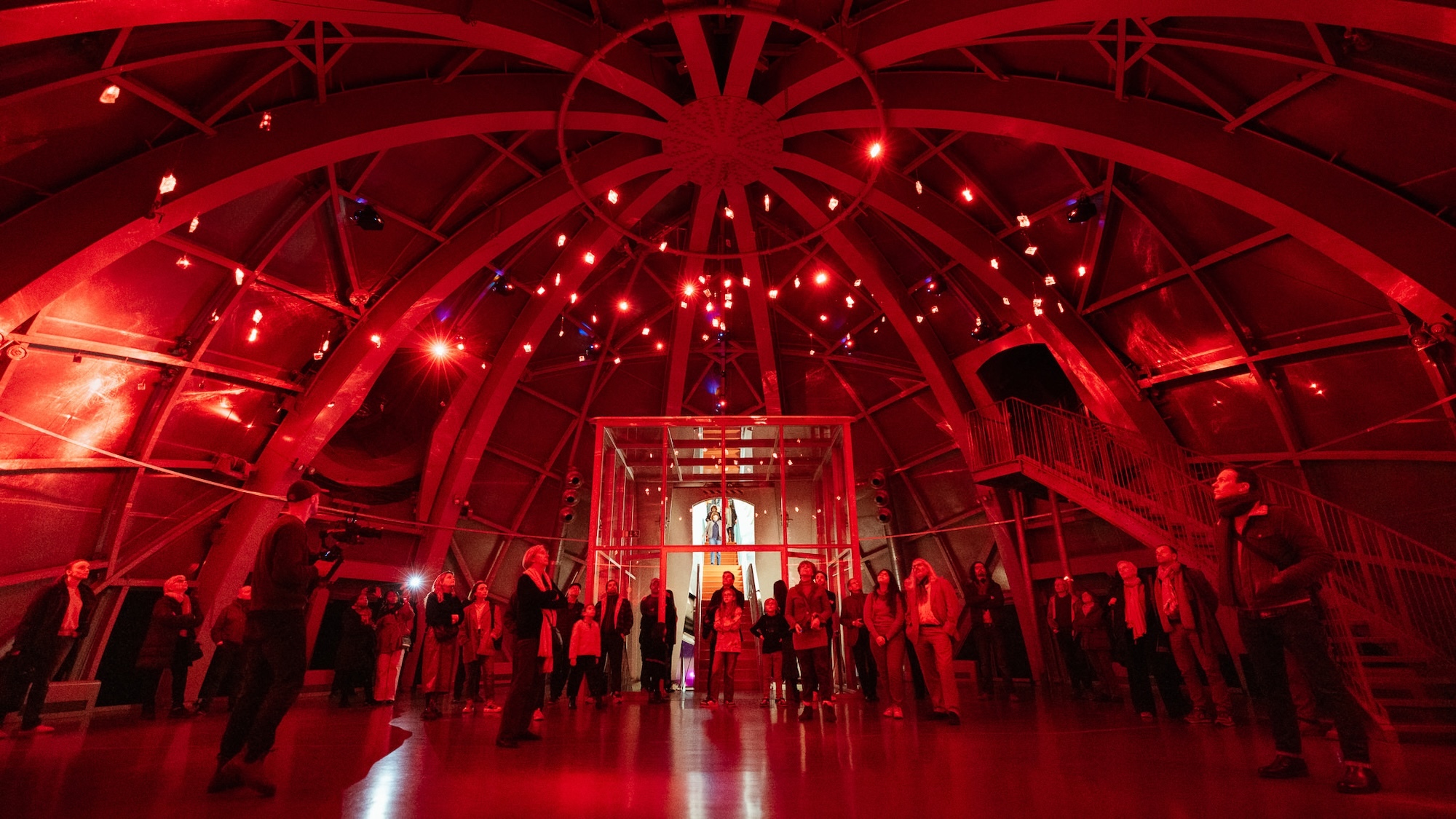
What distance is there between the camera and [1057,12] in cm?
791

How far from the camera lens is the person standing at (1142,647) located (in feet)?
25.8

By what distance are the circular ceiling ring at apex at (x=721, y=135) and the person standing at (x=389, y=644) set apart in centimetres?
767

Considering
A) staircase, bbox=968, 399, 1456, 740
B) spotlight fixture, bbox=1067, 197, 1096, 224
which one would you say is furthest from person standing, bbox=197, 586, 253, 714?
spotlight fixture, bbox=1067, 197, 1096, 224

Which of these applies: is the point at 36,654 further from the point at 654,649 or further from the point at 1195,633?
the point at 1195,633

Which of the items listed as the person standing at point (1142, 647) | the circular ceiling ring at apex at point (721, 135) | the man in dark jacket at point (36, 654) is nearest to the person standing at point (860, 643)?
the person standing at point (1142, 647)

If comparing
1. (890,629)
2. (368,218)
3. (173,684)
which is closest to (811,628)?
(890,629)

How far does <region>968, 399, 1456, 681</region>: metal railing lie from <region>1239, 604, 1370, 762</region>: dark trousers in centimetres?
255

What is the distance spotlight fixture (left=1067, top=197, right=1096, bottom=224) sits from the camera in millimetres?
11047

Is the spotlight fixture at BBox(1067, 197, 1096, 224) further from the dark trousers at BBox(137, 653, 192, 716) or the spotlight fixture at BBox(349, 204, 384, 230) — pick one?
the dark trousers at BBox(137, 653, 192, 716)

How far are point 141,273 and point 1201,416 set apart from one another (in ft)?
59.2

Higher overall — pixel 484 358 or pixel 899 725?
pixel 484 358

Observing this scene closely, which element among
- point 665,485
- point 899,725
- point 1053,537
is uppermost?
point 665,485

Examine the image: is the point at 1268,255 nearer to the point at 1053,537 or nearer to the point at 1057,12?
the point at 1057,12

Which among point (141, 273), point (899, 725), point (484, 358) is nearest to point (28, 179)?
point (141, 273)
